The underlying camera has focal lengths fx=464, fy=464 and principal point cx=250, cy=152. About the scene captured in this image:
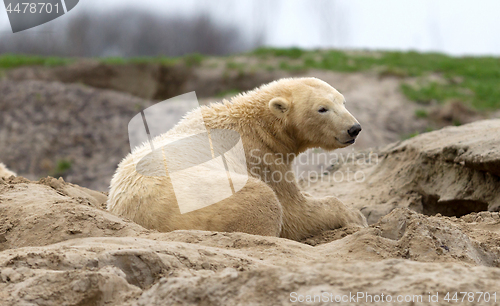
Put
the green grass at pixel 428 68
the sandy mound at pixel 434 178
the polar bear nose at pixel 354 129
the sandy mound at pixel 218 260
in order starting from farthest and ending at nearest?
the green grass at pixel 428 68, the sandy mound at pixel 434 178, the polar bear nose at pixel 354 129, the sandy mound at pixel 218 260

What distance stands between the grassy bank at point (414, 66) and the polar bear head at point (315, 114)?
1142cm

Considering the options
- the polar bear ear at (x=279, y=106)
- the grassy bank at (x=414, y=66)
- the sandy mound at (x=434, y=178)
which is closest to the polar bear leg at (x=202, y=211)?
the polar bear ear at (x=279, y=106)

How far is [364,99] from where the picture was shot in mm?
15109

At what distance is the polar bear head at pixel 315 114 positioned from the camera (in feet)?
15.6

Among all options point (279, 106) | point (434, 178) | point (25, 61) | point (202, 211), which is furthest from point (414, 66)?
point (202, 211)

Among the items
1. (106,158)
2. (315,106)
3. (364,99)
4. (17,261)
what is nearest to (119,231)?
(17,261)

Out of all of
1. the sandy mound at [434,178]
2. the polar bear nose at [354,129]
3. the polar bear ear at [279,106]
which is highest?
the polar bear ear at [279,106]

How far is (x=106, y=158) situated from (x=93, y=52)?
45.7 ft

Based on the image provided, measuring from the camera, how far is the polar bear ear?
473 centimetres

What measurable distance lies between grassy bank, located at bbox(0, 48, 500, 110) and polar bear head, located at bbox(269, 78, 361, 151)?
11.4 m

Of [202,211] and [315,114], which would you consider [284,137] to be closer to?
[315,114]

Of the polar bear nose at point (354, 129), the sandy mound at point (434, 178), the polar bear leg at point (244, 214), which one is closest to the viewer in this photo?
the polar bear leg at point (244, 214)

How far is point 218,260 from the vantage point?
2619 mm

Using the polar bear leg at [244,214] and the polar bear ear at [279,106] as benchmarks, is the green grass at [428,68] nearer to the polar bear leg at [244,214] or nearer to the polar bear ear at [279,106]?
the polar bear ear at [279,106]
